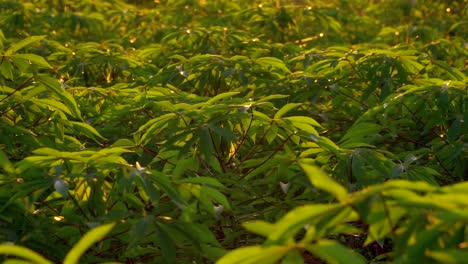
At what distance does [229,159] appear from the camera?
7.72 ft

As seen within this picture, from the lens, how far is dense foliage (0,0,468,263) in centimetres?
116

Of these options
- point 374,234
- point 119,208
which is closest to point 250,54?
point 119,208

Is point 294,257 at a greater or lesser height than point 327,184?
lesser

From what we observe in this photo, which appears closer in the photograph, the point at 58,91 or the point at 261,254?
the point at 261,254

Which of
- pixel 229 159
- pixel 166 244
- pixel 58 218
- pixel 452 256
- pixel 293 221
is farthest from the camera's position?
pixel 229 159

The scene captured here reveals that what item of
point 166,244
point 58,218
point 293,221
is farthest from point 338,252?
point 58,218

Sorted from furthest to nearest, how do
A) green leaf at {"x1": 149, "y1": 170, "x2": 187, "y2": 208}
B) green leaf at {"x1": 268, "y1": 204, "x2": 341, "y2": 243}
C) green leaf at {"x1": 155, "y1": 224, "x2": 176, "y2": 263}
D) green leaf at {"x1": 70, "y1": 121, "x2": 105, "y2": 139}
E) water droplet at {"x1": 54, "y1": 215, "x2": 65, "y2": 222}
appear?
green leaf at {"x1": 70, "y1": 121, "x2": 105, "y2": 139} < water droplet at {"x1": 54, "y1": 215, "x2": 65, "y2": 222} < green leaf at {"x1": 149, "y1": 170, "x2": 187, "y2": 208} < green leaf at {"x1": 155, "y1": 224, "x2": 176, "y2": 263} < green leaf at {"x1": 268, "y1": 204, "x2": 341, "y2": 243}

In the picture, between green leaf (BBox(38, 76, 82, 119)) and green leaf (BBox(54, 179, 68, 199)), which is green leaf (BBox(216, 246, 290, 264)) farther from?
green leaf (BBox(38, 76, 82, 119))

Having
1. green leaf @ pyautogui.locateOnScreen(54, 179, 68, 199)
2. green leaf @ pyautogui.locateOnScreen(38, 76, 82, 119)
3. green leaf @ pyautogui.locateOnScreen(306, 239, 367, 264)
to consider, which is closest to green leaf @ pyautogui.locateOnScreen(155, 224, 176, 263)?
green leaf @ pyautogui.locateOnScreen(54, 179, 68, 199)

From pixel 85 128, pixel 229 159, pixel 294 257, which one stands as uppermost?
pixel 294 257

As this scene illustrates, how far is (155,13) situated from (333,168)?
132 inches

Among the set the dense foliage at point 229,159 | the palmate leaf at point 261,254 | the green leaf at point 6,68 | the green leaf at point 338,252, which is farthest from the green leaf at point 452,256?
the green leaf at point 6,68

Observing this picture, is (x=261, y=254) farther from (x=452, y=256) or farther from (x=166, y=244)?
(x=166, y=244)

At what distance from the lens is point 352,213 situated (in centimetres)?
120
